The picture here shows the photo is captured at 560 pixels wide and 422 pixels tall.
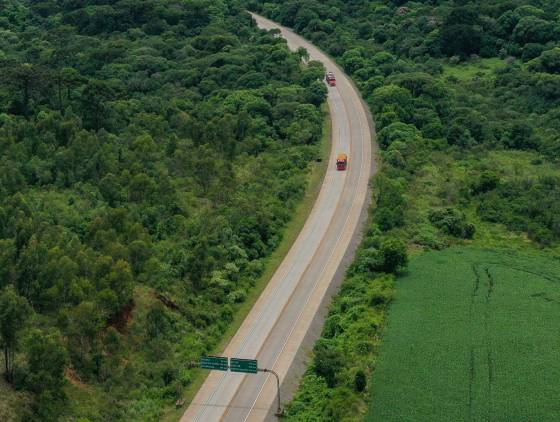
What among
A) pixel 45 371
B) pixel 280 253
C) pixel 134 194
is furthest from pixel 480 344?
pixel 134 194

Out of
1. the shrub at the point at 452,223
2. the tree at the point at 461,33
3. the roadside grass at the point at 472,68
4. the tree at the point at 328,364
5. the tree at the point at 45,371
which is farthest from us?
the tree at the point at 461,33

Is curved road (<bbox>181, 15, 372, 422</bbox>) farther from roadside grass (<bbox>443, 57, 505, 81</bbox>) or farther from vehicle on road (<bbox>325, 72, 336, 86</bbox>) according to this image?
roadside grass (<bbox>443, 57, 505, 81</bbox>)

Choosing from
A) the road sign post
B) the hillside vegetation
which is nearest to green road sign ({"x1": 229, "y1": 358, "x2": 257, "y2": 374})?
Result: the road sign post

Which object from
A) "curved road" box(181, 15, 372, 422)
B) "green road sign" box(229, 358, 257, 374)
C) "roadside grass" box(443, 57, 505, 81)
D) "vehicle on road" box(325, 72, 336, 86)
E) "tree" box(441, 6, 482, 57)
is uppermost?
"tree" box(441, 6, 482, 57)

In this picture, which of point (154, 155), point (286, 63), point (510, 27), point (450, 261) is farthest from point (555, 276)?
point (510, 27)

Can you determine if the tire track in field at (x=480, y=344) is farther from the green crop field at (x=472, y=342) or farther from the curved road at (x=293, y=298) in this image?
the curved road at (x=293, y=298)

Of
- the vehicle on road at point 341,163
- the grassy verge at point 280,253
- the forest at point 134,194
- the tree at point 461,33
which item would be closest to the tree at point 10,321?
the forest at point 134,194

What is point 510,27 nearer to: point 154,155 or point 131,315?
point 154,155
